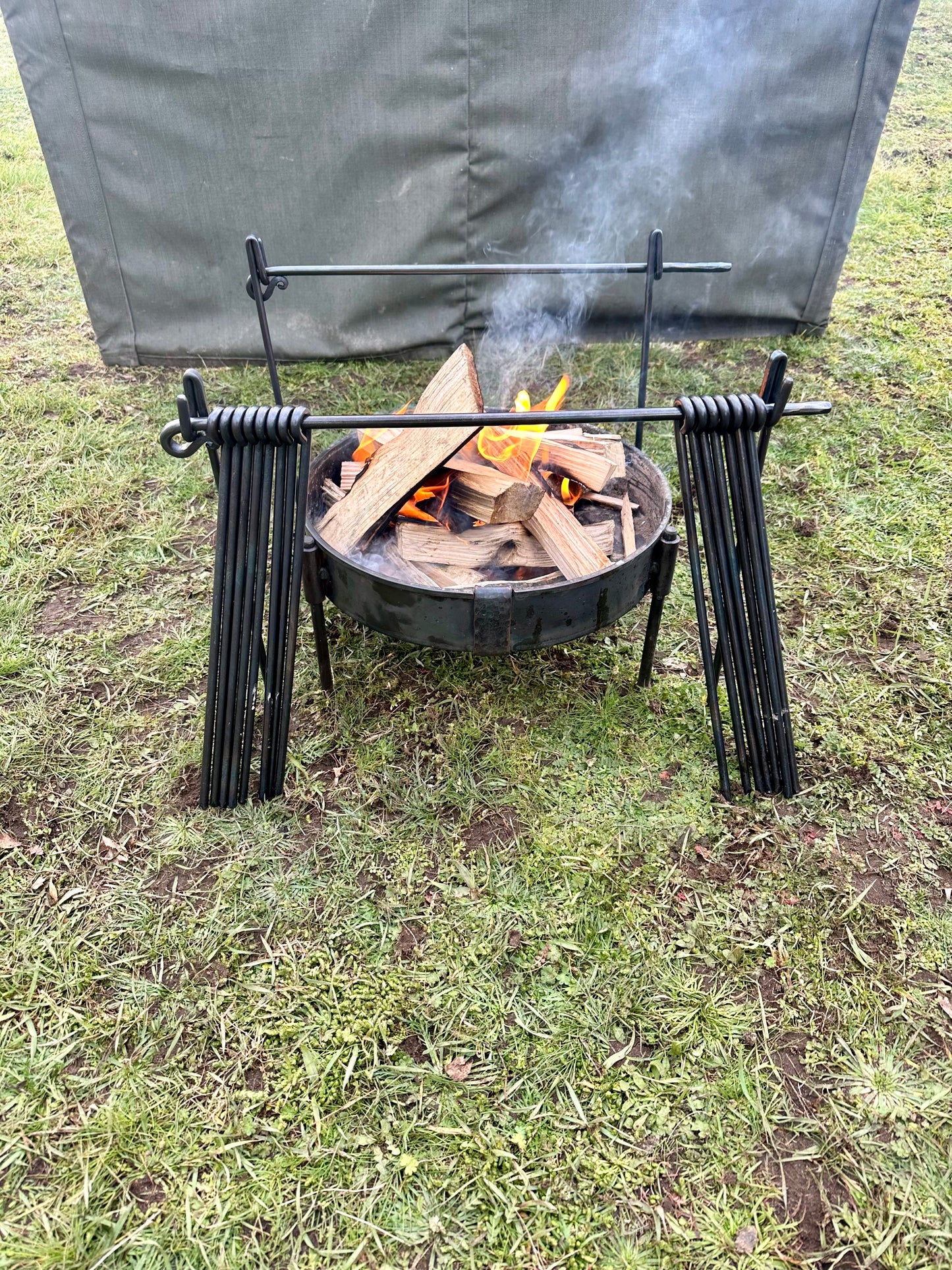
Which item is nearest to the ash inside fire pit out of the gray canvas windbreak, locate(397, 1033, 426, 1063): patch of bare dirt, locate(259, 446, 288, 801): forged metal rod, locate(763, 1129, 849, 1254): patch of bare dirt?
locate(259, 446, 288, 801): forged metal rod

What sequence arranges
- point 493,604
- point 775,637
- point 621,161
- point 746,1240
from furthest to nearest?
point 621,161 < point 775,637 < point 493,604 < point 746,1240

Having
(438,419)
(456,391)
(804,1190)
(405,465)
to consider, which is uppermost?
(438,419)

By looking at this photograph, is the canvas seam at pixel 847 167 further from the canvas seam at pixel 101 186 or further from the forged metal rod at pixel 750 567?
the canvas seam at pixel 101 186

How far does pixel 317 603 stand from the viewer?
8.55 feet

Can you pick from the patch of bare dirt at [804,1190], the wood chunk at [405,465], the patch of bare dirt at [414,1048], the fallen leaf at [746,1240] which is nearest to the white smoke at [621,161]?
the wood chunk at [405,465]

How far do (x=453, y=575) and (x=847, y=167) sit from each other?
3.68m

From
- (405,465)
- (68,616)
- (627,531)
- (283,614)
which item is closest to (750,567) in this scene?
(627,531)

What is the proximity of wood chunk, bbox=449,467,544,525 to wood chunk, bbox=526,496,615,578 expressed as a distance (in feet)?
0.13

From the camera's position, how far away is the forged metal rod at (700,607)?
2281 mm

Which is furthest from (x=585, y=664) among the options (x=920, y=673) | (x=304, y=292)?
(x=304, y=292)

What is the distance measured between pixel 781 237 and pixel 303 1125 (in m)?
4.89

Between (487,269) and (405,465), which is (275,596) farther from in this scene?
(487,269)

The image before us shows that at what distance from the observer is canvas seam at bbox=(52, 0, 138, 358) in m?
3.95

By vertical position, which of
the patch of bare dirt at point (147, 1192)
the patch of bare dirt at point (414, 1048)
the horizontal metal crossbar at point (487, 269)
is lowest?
the patch of bare dirt at point (414, 1048)
